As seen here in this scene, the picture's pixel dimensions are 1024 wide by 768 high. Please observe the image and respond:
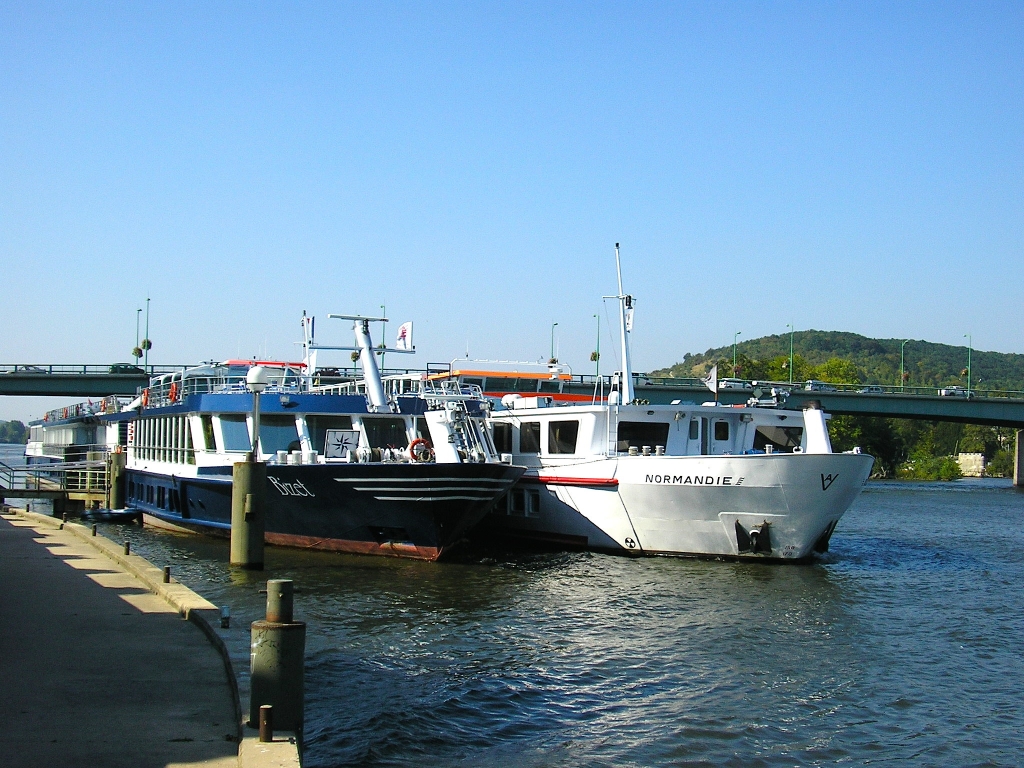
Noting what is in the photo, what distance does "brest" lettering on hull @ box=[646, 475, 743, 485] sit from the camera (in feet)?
85.8

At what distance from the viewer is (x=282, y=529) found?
94.2ft

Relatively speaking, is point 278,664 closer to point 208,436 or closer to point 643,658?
point 643,658

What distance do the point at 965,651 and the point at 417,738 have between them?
34.0ft

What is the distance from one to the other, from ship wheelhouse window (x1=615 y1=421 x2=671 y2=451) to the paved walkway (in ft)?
52.0

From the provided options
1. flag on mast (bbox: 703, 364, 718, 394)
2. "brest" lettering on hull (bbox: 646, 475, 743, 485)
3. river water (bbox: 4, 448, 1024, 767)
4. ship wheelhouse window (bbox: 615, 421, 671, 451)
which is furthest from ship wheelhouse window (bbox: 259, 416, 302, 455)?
flag on mast (bbox: 703, 364, 718, 394)

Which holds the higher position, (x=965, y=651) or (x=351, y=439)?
(x=351, y=439)

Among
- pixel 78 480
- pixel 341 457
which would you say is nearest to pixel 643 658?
pixel 341 457

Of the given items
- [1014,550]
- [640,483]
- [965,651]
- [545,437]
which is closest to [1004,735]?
[965,651]

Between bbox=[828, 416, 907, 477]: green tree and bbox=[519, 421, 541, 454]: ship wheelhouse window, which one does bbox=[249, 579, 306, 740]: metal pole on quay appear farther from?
bbox=[828, 416, 907, 477]: green tree

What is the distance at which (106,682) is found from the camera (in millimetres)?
10430

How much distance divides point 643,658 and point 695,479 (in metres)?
10.4

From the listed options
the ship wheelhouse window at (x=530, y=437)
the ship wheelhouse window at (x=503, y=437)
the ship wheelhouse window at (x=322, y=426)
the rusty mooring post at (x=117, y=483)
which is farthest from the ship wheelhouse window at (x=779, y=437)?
the rusty mooring post at (x=117, y=483)

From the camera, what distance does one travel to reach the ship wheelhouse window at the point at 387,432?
1180 inches

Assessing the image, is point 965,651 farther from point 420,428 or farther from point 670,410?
point 420,428
